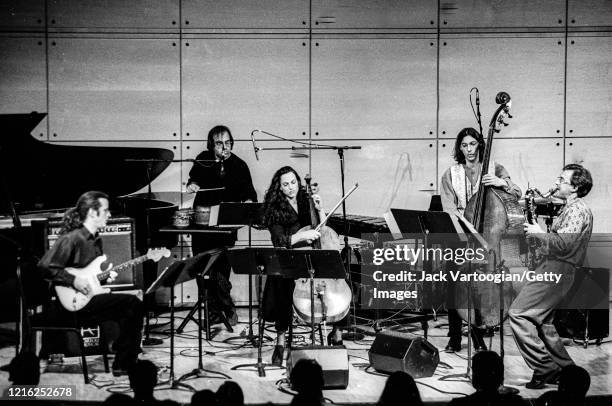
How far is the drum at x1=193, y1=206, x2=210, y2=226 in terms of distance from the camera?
6832mm

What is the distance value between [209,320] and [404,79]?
3811 mm

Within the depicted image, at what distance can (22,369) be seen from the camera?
416cm

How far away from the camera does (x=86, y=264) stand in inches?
205

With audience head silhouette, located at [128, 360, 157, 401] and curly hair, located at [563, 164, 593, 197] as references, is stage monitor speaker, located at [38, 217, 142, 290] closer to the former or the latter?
audience head silhouette, located at [128, 360, 157, 401]

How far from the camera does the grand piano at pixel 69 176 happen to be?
250 inches

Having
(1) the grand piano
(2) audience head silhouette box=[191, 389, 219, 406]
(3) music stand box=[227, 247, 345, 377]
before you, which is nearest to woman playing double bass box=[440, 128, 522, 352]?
(3) music stand box=[227, 247, 345, 377]

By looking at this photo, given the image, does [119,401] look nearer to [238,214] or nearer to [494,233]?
[494,233]

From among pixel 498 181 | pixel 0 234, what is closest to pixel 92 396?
pixel 0 234

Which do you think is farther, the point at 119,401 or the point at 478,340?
the point at 478,340

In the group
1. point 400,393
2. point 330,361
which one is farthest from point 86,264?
point 400,393

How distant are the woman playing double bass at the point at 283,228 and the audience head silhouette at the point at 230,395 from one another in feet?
7.70

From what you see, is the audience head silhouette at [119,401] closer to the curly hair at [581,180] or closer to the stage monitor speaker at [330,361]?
the stage monitor speaker at [330,361]

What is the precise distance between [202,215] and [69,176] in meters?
1.48

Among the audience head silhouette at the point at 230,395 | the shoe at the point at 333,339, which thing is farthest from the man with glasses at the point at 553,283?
the audience head silhouette at the point at 230,395
